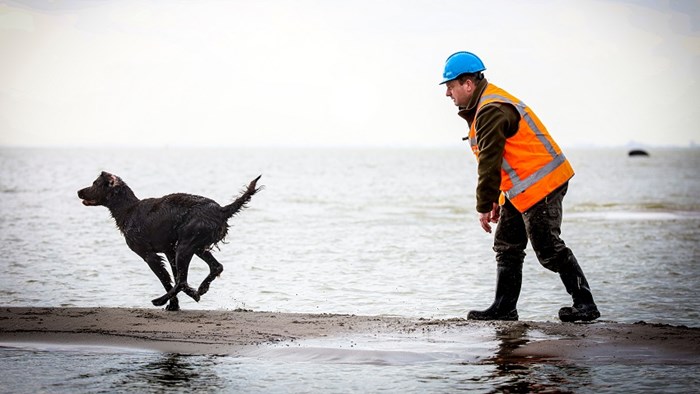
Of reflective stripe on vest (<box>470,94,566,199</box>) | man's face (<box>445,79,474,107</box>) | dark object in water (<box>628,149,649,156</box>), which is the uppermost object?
dark object in water (<box>628,149,649,156</box>)

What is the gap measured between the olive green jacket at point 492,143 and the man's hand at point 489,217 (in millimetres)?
110

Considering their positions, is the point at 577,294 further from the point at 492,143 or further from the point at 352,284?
the point at 352,284

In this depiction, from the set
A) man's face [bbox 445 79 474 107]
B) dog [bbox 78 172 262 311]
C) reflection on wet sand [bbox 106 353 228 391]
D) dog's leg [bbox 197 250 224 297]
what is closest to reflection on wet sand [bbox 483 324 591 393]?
reflection on wet sand [bbox 106 353 228 391]

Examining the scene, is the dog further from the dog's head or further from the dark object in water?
the dark object in water

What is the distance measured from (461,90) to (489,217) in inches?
41.4

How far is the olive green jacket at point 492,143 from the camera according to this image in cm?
686

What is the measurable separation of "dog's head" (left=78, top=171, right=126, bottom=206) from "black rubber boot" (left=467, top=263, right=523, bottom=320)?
366 centimetres

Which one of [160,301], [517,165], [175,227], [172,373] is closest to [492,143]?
[517,165]

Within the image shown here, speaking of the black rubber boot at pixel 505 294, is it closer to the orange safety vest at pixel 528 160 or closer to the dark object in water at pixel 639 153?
the orange safety vest at pixel 528 160

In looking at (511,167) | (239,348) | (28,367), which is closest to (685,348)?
(511,167)

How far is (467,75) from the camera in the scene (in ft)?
23.5

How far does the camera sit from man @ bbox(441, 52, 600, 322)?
271 inches

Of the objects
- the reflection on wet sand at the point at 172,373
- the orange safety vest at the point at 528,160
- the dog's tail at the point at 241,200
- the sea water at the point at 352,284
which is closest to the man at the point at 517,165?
the orange safety vest at the point at 528,160

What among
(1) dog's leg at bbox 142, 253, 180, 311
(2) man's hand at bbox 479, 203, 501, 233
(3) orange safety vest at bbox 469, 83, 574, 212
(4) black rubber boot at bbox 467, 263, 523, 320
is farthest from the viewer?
(1) dog's leg at bbox 142, 253, 180, 311
